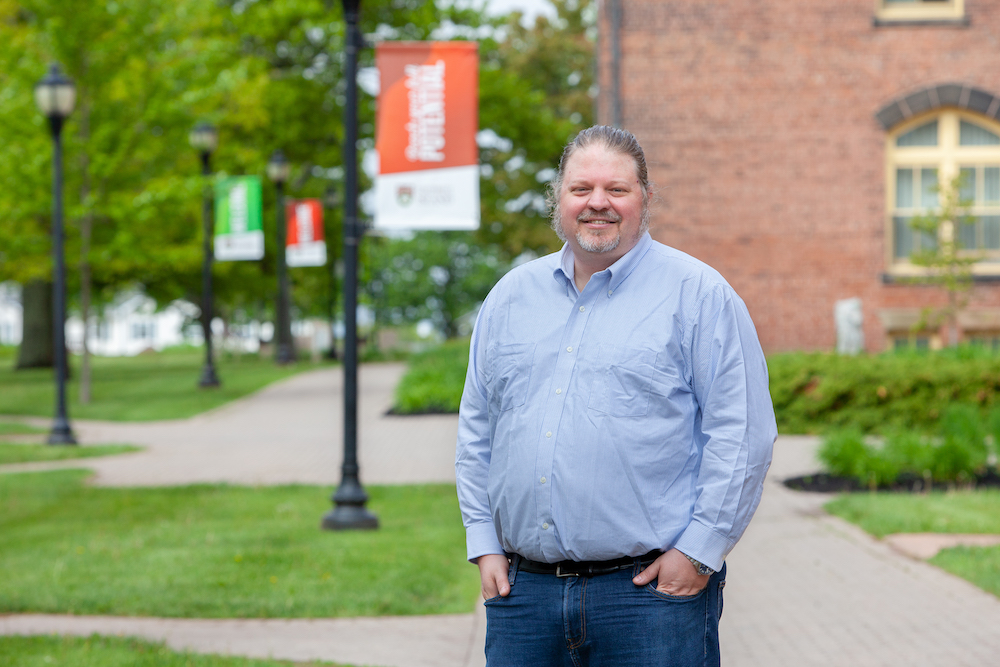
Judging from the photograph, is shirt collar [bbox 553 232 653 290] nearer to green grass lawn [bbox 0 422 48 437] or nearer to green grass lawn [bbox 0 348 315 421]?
green grass lawn [bbox 0 422 48 437]

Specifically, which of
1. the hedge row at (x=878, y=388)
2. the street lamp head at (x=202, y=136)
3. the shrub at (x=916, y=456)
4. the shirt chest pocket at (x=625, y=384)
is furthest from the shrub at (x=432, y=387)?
the shirt chest pocket at (x=625, y=384)

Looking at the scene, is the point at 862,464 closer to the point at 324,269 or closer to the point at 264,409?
the point at 264,409

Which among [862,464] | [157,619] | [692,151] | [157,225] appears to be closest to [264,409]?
[157,225]

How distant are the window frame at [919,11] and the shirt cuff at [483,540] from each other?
15.9m

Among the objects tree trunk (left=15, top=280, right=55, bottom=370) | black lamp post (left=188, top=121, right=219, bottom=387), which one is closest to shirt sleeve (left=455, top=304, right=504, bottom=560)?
black lamp post (left=188, top=121, right=219, bottom=387)

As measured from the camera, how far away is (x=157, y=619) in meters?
5.70

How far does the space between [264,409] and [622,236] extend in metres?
15.9

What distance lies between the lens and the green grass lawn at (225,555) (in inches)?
234

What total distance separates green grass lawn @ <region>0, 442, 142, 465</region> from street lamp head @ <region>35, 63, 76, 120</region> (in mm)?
4163

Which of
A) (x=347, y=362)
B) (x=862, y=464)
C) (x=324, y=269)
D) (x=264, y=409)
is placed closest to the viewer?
(x=347, y=362)

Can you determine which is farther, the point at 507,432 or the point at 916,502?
the point at 916,502

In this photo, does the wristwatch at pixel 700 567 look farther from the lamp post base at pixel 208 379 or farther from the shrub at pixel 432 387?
the lamp post base at pixel 208 379

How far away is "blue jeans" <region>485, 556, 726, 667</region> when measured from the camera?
A: 2.56 m

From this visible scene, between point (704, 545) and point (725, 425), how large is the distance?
0.28 meters
